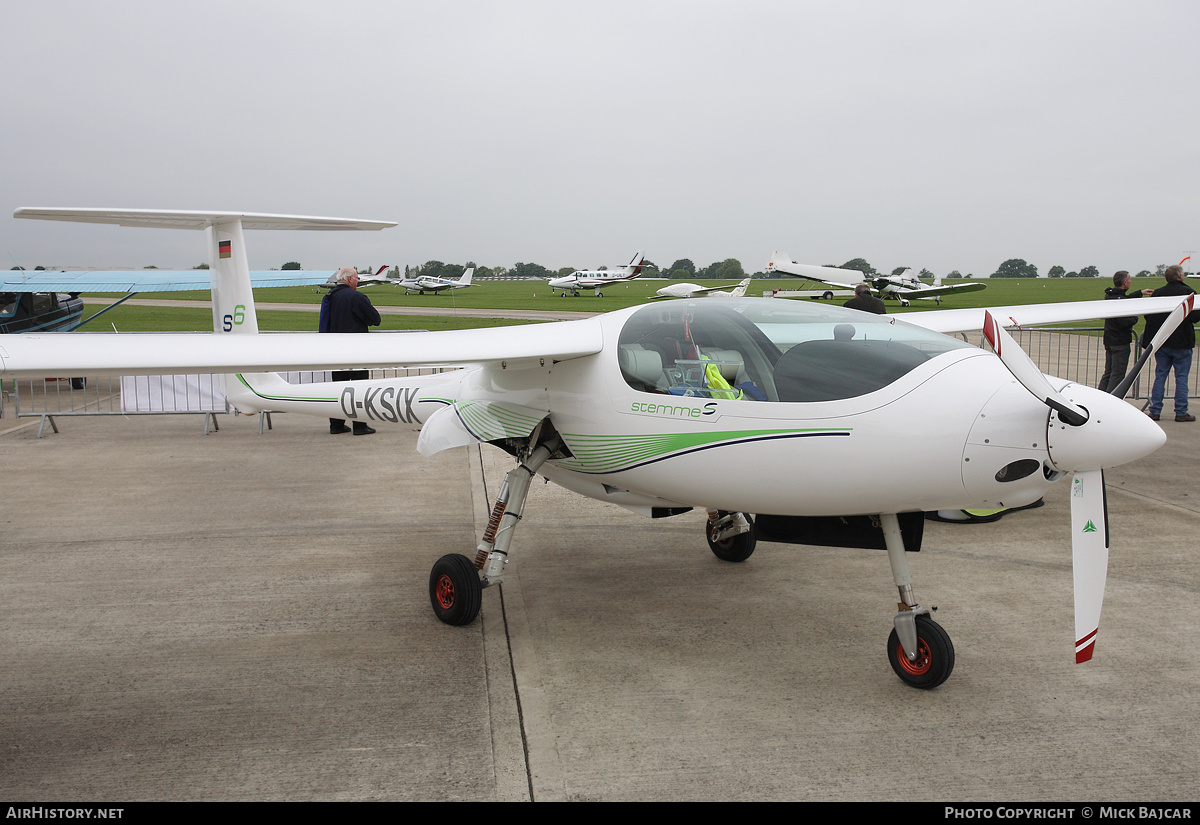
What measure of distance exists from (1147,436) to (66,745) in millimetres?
4617

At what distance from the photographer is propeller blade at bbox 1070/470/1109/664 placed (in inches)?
127

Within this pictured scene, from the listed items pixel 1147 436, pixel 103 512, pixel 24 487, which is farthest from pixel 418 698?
pixel 24 487

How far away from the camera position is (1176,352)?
10.0 metres

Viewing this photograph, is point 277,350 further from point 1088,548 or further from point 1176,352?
point 1176,352

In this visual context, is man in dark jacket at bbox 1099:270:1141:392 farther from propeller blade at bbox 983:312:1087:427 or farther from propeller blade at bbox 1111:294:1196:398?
propeller blade at bbox 983:312:1087:427

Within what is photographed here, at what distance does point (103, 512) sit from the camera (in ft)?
22.7

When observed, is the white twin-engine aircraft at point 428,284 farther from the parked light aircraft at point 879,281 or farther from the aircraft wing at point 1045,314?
the aircraft wing at point 1045,314

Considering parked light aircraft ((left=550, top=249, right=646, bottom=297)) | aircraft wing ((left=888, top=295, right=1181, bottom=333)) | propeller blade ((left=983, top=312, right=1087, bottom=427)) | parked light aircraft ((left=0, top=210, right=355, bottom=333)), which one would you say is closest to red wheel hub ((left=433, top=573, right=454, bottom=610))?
propeller blade ((left=983, top=312, right=1087, bottom=427))

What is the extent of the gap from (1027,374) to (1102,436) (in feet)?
1.18

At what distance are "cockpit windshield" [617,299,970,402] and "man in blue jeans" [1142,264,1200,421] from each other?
7.23 metres

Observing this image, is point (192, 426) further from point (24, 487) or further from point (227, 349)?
point (227, 349)
